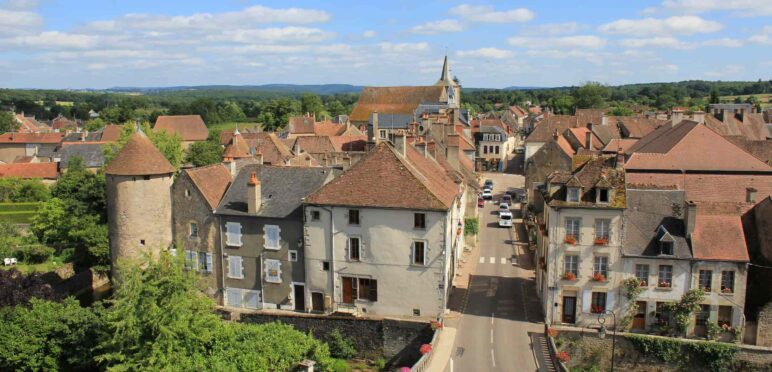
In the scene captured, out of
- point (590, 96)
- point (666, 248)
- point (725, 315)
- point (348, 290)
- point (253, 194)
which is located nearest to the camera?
point (725, 315)

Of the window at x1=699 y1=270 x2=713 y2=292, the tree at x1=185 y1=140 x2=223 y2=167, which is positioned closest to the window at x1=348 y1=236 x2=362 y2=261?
the window at x1=699 y1=270 x2=713 y2=292

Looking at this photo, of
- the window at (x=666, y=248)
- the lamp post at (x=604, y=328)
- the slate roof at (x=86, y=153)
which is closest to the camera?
the lamp post at (x=604, y=328)

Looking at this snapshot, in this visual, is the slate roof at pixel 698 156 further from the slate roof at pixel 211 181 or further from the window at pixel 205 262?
the window at pixel 205 262

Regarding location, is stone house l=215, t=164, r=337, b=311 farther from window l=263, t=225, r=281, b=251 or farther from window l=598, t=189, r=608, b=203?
window l=598, t=189, r=608, b=203

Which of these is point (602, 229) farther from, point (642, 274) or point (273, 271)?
point (273, 271)

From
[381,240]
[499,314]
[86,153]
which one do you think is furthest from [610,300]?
[86,153]

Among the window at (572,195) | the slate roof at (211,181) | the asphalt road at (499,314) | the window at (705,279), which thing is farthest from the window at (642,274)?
the slate roof at (211,181)
